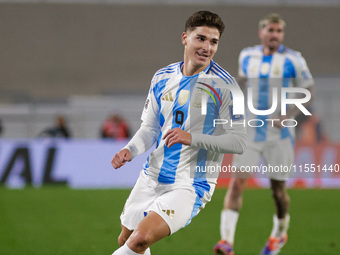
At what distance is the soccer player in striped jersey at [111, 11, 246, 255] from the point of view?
3.39 meters

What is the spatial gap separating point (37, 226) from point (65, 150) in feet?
15.1

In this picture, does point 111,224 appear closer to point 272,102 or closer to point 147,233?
point 272,102

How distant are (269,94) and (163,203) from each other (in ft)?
8.47

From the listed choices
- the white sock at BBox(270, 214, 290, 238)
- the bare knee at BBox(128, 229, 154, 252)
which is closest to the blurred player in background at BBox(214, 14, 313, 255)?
the white sock at BBox(270, 214, 290, 238)

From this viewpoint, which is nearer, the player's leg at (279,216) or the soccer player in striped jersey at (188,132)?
the soccer player in striped jersey at (188,132)

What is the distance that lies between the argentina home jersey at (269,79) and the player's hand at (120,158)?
8.11ft

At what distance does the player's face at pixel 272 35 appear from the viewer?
5.53m

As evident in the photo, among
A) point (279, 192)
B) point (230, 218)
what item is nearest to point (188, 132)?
point (230, 218)

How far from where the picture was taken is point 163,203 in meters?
3.36

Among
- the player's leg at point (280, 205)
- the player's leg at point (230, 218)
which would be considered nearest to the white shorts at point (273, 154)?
the player's leg at point (280, 205)

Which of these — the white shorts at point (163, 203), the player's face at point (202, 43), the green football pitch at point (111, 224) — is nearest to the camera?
the white shorts at point (163, 203)

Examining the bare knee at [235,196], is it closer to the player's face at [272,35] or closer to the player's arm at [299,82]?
the player's arm at [299,82]

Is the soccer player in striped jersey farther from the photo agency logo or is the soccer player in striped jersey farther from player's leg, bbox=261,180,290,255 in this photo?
player's leg, bbox=261,180,290,255

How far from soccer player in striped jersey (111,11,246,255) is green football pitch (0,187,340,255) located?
7.89 feet
